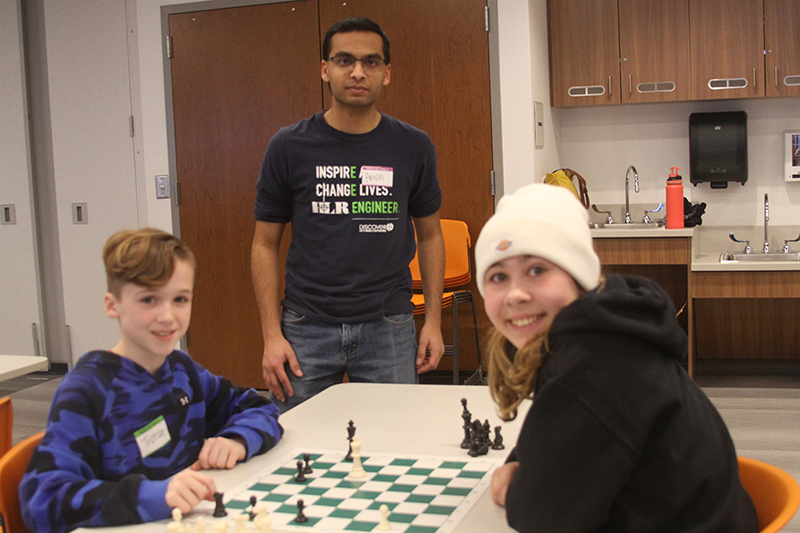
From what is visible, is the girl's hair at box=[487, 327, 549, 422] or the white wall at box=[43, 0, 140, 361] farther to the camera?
the white wall at box=[43, 0, 140, 361]

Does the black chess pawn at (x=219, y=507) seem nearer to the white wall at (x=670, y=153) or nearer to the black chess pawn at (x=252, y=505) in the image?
the black chess pawn at (x=252, y=505)

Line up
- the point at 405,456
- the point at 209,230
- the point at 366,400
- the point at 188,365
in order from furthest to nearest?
1. the point at 209,230
2. the point at 366,400
3. the point at 188,365
4. the point at 405,456

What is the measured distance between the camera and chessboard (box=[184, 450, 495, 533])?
1215 mm

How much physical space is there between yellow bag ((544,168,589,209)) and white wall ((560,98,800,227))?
8.4 inches

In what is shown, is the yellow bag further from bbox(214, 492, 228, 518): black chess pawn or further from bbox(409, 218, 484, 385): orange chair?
bbox(214, 492, 228, 518): black chess pawn

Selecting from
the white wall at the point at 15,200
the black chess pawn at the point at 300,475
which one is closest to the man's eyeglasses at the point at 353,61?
the black chess pawn at the point at 300,475

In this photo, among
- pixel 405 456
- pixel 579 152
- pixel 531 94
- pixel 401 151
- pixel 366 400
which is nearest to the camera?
pixel 405 456

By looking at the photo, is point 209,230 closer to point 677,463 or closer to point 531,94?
point 531,94

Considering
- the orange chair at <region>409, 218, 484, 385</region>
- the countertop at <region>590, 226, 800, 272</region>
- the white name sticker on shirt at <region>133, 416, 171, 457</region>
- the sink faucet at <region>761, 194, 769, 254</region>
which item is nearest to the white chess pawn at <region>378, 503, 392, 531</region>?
the white name sticker on shirt at <region>133, 416, 171, 457</region>

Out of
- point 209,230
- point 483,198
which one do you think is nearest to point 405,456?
point 483,198

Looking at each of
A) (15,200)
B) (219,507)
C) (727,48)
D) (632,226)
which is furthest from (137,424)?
(15,200)

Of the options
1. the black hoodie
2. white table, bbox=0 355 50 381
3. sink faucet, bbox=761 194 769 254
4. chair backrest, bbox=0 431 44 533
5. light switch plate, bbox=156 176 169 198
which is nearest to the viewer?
the black hoodie

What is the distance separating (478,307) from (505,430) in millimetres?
3016

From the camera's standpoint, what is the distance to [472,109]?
4.50 metres
